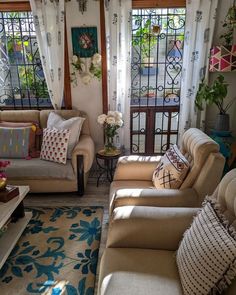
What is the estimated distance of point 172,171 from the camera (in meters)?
1.99

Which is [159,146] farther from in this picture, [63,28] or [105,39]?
[63,28]

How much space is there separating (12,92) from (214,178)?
9.40 feet

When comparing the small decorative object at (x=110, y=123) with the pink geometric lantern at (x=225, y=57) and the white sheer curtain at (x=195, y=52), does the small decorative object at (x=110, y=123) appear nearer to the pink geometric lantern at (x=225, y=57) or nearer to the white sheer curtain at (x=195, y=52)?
the white sheer curtain at (x=195, y=52)

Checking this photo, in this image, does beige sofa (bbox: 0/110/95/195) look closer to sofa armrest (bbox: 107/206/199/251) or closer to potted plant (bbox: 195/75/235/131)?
sofa armrest (bbox: 107/206/199/251)

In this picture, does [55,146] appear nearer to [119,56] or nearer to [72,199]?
[72,199]

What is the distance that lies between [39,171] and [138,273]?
1716mm

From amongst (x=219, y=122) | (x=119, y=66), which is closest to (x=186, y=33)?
(x=119, y=66)

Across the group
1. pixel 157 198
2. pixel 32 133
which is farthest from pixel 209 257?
pixel 32 133

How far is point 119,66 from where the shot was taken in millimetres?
3021

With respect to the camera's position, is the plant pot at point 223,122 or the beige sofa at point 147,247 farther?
the plant pot at point 223,122

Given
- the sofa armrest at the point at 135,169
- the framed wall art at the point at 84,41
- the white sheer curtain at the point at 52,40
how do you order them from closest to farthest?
the sofa armrest at the point at 135,169
the white sheer curtain at the point at 52,40
the framed wall art at the point at 84,41

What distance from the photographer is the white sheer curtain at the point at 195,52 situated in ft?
9.21

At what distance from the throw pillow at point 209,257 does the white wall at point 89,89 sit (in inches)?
91.6

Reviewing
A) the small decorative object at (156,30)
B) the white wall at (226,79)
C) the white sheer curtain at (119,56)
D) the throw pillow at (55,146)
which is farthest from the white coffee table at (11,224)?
the white wall at (226,79)
